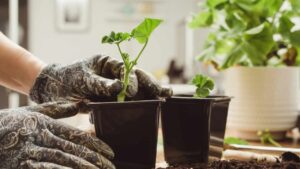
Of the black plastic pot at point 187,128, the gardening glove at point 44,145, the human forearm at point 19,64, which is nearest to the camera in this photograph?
the gardening glove at point 44,145

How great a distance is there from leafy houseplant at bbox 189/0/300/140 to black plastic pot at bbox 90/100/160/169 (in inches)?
19.9

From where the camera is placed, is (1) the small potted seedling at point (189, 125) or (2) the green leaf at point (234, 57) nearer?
(1) the small potted seedling at point (189, 125)

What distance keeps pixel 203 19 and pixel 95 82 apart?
0.57 meters

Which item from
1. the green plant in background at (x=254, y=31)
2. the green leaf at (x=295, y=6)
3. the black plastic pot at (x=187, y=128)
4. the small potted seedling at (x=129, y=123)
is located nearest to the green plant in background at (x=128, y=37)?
the small potted seedling at (x=129, y=123)

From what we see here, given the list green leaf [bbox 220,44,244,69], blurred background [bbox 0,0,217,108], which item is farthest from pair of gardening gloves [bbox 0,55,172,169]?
blurred background [bbox 0,0,217,108]

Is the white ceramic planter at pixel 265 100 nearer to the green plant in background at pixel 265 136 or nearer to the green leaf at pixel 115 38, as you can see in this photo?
the green plant in background at pixel 265 136

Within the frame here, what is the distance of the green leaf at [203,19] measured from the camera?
1.04 metres

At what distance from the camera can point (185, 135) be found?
61cm

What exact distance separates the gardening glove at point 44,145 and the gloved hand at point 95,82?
0.07m

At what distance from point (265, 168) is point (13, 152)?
1.06 ft

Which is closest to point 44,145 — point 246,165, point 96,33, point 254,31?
point 246,165

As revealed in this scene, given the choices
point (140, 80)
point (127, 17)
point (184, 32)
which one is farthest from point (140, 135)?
point (127, 17)

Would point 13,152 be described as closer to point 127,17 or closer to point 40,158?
point 40,158

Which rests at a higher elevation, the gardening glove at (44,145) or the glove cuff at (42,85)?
the glove cuff at (42,85)
